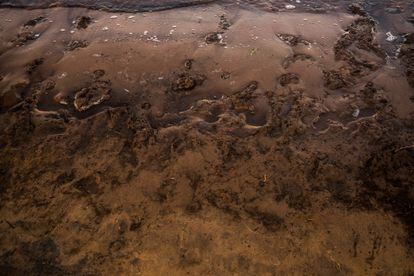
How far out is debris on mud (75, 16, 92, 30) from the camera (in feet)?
13.6

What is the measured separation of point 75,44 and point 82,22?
0.52 metres

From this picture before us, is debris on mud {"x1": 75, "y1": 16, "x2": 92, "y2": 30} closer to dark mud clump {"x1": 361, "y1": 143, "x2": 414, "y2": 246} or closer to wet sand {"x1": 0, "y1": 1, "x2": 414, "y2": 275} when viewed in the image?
wet sand {"x1": 0, "y1": 1, "x2": 414, "y2": 275}

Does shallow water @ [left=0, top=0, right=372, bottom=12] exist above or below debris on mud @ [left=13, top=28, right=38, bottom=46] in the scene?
above

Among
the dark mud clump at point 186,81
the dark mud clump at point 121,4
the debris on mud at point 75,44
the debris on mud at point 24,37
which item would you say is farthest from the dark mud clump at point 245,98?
the debris on mud at point 24,37

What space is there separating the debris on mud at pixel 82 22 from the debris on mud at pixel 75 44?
0.33 m

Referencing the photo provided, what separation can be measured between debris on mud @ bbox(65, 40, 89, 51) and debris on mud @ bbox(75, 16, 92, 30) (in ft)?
1.07

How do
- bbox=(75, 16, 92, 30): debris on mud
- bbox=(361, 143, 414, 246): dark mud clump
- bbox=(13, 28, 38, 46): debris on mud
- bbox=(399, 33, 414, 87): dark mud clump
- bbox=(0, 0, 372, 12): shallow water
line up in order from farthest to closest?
bbox=(0, 0, 372, 12): shallow water < bbox=(75, 16, 92, 30): debris on mud < bbox=(13, 28, 38, 46): debris on mud < bbox=(399, 33, 414, 87): dark mud clump < bbox=(361, 143, 414, 246): dark mud clump

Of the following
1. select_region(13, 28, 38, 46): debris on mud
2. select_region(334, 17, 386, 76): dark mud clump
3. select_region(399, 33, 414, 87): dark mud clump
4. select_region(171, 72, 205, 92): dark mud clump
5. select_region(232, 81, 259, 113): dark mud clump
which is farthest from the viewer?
select_region(13, 28, 38, 46): debris on mud

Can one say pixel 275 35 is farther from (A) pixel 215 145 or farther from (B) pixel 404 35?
(A) pixel 215 145

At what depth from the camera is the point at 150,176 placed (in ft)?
8.54

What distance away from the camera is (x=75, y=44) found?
3865 mm

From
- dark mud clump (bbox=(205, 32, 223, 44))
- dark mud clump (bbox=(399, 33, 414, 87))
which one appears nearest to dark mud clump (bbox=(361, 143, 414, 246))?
dark mud clump (bbox=(399, 33, 414, 87))

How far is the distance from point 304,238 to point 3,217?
7.36ft

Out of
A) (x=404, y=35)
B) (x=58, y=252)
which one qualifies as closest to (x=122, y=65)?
(x=58, y=252)
